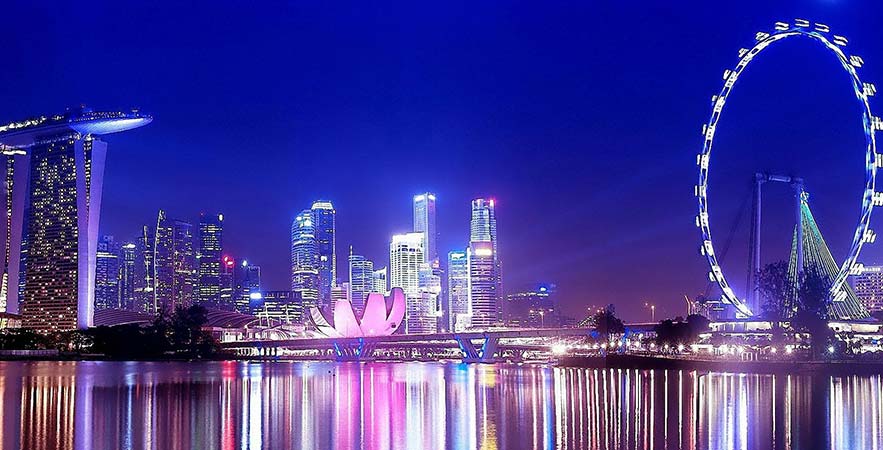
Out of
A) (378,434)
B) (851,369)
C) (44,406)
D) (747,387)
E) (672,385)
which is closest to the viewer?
(378,434)

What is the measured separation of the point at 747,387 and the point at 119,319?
129052 millimetres

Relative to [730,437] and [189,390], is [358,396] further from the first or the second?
[730,437]

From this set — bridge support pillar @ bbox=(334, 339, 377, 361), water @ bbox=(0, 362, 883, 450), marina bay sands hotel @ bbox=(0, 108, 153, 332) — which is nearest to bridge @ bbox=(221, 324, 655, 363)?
bridge support pillar @ bbox=(334, 339, 377, 361)

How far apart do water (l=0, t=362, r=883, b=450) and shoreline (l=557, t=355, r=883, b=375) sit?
11112mm

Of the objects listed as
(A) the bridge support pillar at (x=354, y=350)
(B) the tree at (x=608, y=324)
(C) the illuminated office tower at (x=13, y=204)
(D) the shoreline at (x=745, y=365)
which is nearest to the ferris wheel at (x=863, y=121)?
(D) the shoreline at (x=745, y=365)

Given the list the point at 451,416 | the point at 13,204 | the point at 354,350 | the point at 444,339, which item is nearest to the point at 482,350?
the point at 444,339

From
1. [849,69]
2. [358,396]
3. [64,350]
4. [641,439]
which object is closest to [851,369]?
[849,69]

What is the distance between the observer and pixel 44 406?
41.6 m

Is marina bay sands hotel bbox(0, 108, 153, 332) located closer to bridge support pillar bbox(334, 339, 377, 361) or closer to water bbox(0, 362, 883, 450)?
bridge support pillar bbox(334, 339, 377, 361)

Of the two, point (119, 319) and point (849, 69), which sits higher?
point (849, 69)

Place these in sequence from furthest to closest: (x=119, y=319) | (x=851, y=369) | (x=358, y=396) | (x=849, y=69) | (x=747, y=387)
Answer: (x=119, y=319)
(x=851, y=369)
(x=849, y=69)
(x=747, y=387)
(x=358, y=396)

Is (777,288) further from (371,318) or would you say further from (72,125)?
(72,125)

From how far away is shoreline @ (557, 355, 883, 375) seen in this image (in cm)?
6838

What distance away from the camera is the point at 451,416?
3625 centimetres
